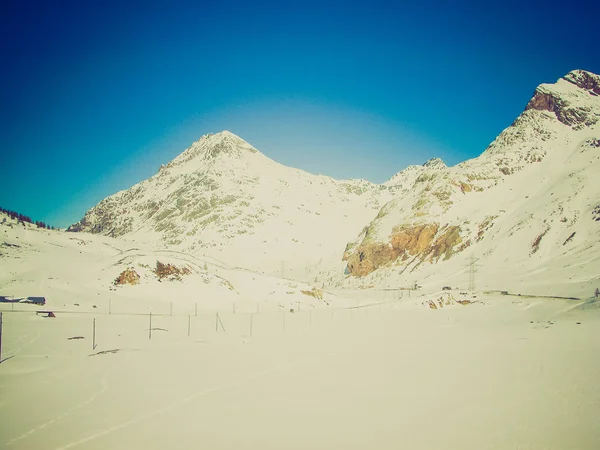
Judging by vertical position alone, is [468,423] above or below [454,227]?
below

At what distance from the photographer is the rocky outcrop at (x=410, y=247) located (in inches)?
4385

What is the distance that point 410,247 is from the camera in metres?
119

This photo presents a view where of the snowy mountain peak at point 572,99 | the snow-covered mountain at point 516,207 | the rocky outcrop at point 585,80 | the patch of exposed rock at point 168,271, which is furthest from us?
the rocky outcrop at point 585,80

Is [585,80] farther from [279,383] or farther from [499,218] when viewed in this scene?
[279,383]

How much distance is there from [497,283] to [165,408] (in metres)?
81.2

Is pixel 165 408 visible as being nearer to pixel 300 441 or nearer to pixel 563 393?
pixel 300 441

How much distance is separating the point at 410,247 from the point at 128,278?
88961 mm

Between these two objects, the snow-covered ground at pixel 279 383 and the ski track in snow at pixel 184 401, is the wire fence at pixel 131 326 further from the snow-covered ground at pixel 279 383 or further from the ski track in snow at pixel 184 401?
the ski track in snow at pixel 184 401

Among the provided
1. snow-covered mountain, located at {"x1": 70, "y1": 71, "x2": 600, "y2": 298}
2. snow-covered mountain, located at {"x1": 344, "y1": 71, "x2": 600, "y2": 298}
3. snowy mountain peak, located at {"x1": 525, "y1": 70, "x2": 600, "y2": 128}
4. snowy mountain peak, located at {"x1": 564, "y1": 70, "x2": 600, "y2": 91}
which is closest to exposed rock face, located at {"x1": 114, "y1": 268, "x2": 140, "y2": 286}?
snow-covered mountain, located at {"x1": 70, "y1": 71, "x2": 600, "y2": 298}

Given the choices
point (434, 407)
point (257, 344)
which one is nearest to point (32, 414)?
point (434, 407)

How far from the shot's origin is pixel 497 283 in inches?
3182

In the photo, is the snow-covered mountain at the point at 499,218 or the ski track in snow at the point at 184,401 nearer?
the ski track in snow at the point at 184,401

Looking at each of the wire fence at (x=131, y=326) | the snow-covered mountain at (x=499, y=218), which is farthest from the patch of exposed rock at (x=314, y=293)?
the snow-covered mountain at (x=499, y=218)

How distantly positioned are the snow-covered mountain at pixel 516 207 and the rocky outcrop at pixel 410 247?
31 centimetres
